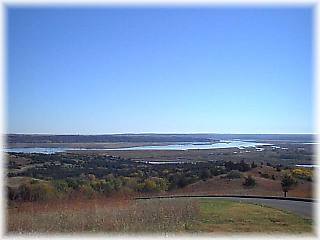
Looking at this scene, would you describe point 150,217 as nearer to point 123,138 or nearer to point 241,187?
point 123,138

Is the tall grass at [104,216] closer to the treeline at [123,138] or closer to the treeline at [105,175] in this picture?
the treeline at [105,175]

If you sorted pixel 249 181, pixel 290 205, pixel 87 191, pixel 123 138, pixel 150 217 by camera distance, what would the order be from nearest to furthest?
pixel 150 217 < pixel 290 205 < pixel 87 191 < pixel 123 138 < pixel 249 181

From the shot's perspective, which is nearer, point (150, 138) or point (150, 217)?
point (150, 217)

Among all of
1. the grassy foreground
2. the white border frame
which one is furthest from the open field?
the white border frame

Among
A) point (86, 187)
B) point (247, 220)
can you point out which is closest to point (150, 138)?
point (86, 187)

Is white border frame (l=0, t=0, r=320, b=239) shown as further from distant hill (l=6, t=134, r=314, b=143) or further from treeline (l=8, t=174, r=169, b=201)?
distant hill (l=6, t=134, r=314, b=143)

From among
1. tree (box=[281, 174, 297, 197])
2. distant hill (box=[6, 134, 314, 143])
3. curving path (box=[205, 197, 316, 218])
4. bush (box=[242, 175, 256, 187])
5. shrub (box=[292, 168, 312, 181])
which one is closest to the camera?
curving path (box=[205, 197, 316, 218])
